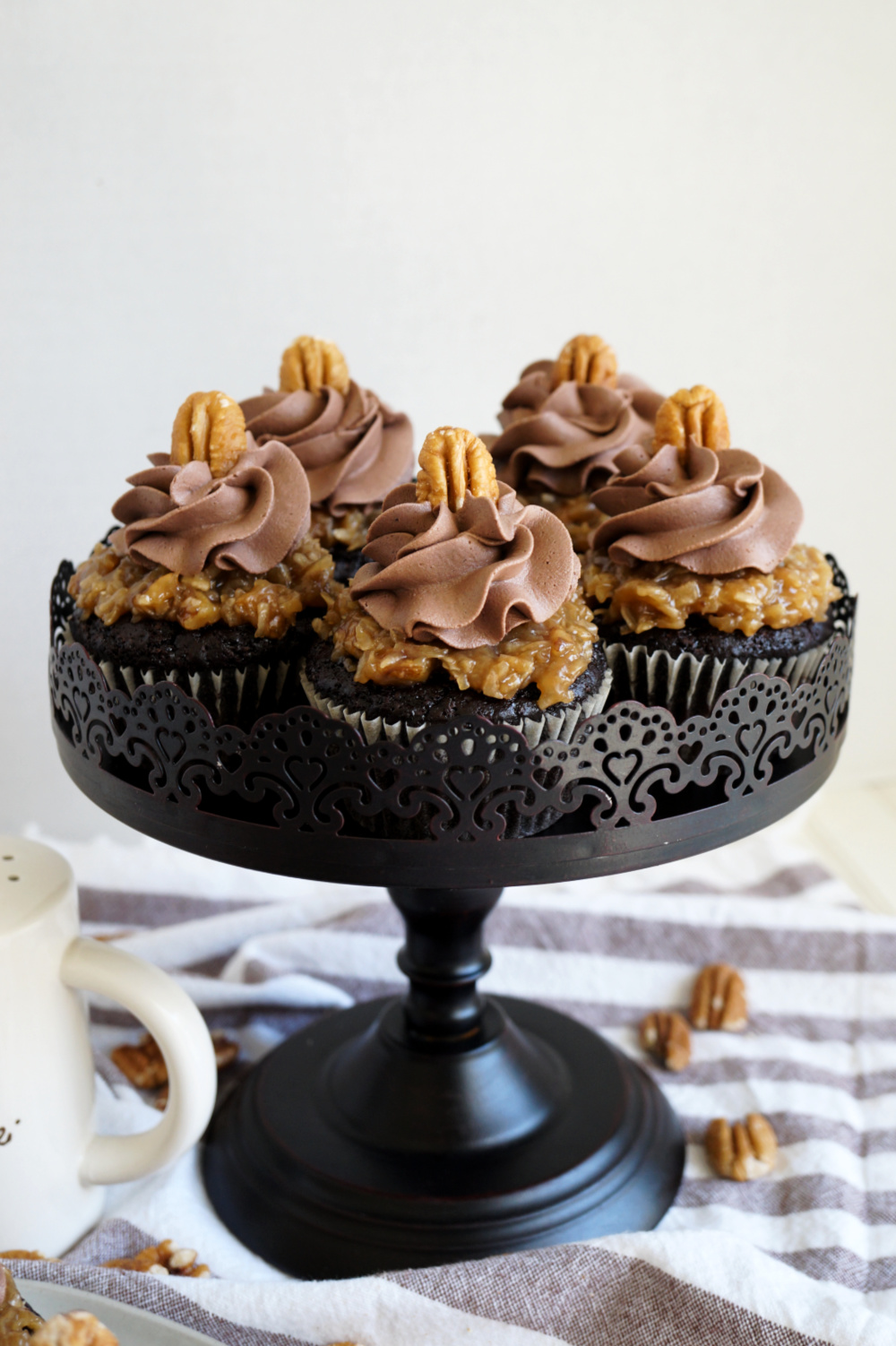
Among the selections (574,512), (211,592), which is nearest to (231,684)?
(211,592)

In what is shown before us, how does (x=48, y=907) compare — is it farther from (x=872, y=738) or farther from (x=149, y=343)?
(x=872, y=738)

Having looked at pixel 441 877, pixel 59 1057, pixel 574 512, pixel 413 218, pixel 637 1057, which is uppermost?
pixel 413 218

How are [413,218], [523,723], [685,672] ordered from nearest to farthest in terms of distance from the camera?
[523,723] < [685,672] < [413,218]

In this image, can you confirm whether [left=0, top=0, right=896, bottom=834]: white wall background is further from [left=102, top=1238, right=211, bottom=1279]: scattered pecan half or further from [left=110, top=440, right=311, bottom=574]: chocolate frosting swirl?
[left=102, top=1238, right=211, bottom=1279]: scattered pecan half

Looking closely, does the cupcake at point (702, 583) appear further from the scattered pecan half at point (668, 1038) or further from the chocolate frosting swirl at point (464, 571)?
the scattered pecan half at point (668, 1038)

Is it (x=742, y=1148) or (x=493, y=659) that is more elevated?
(x=493, y=659)

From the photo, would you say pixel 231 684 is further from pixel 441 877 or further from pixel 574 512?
pixel 574 512

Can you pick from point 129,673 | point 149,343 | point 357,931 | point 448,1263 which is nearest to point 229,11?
point 149,343

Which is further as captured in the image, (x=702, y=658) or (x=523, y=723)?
(x=702, y=658)
